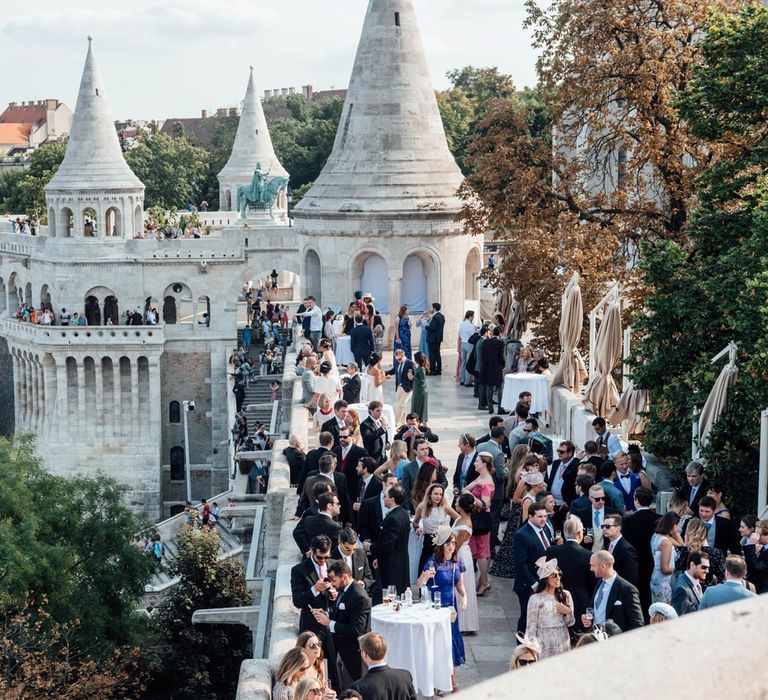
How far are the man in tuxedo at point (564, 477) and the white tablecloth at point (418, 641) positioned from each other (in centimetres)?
264

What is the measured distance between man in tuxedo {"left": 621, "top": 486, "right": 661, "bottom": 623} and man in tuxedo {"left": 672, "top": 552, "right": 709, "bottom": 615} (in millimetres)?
1271

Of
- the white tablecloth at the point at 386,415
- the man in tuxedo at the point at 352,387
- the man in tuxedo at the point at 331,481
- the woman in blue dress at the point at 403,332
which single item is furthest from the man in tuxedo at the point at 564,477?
the woman in blue dress at the point at 403,332

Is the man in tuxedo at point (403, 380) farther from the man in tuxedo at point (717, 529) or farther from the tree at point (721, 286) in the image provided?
the man in tuxedo at point (717, 529)

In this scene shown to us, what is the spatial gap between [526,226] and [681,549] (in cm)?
1237

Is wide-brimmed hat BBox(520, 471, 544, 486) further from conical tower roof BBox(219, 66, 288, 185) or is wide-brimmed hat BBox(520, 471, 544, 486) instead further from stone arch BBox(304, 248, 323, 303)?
conical tower roof BBox(219, 66, 288, 185)

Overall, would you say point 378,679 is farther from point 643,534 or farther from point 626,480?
point 626,480

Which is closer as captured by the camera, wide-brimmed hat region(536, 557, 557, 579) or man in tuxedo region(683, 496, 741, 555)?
wide-brimmed hat region(536, 557, 557, 579)

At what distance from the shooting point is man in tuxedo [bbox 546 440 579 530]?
1086 cm

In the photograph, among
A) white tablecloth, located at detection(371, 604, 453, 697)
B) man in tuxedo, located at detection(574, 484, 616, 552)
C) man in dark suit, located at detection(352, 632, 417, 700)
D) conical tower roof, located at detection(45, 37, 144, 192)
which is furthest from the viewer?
conical tower roof, located at detection(45, 37, 144, 192)

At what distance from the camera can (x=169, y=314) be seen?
56188mm

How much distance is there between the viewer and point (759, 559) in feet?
26.1

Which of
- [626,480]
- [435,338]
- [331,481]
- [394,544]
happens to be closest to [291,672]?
[394,544]

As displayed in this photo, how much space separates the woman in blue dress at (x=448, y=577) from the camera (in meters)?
8.72

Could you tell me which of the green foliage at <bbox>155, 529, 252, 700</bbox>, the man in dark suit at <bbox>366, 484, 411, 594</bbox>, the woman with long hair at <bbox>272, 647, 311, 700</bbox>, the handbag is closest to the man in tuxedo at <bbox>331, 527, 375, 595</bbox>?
the man in dark suit at <bbox>366, 484, 411, 594</bbox>
